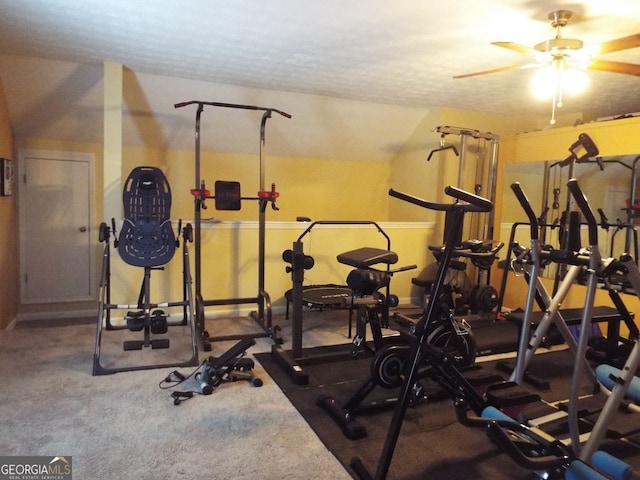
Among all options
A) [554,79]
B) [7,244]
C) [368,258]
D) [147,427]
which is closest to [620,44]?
[554,79]

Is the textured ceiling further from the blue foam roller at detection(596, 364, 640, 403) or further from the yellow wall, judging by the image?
the blue foam roller at detection(596, 364, 640, 403)

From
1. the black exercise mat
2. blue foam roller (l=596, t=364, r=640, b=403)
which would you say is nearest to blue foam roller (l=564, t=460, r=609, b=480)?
the black exercise mat

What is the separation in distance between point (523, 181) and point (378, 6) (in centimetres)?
331

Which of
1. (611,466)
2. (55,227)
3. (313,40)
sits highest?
(313,40)

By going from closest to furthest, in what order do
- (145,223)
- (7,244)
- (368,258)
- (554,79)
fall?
(554,79) → (368,258) → (145,223) → (7,244)

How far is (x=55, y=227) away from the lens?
187 inches

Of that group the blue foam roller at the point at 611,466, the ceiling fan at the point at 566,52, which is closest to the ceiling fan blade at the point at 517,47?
the ceiling fan at the point at 566,52

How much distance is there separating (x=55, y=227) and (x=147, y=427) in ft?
10.5

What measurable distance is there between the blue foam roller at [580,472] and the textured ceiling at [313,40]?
247 cm

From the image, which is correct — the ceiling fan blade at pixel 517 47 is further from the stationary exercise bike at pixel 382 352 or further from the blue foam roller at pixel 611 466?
the blue foam roller at pixel 611 466

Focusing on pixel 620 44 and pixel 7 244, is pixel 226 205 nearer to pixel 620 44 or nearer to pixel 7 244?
pixel 7 244

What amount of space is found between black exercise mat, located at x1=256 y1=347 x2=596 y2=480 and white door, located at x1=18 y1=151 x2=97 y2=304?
9.71 feet

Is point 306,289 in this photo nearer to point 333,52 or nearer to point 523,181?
point 333,52

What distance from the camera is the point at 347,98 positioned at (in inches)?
195
